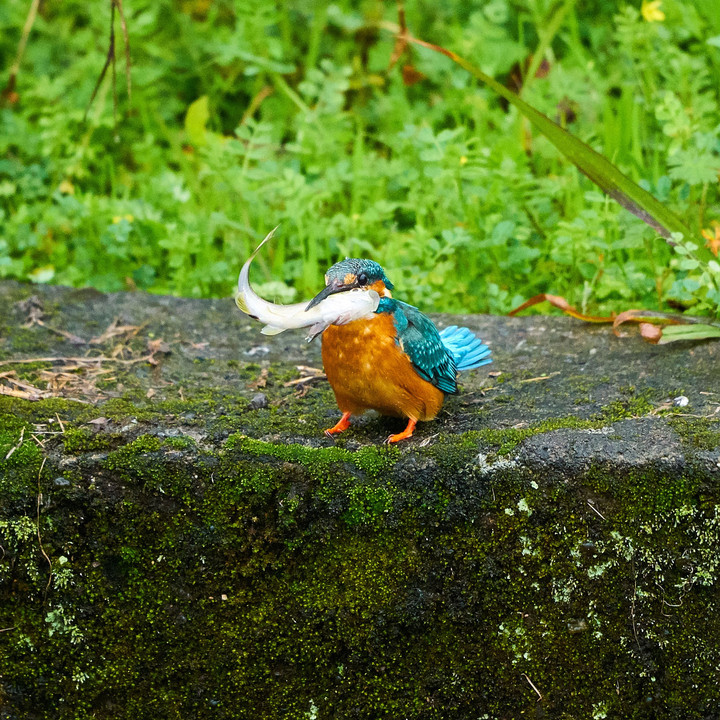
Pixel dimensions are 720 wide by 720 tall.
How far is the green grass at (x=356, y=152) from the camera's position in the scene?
4.61 metres

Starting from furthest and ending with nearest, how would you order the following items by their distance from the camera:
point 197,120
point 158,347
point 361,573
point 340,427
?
point 197,120, point 158,347, point 340,427, point 361,573

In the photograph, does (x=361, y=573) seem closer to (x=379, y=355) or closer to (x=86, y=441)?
(x=379, y=355)

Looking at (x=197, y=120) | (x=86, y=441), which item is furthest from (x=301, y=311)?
(x=197, y=120)

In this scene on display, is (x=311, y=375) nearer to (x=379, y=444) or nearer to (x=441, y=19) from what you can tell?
(x=379, y=444)

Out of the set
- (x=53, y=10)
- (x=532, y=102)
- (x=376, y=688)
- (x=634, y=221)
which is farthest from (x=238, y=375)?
(x=53, y=10)

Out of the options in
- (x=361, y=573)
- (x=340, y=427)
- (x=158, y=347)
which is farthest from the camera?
(x=158, y=347)

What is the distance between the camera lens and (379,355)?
280 cm

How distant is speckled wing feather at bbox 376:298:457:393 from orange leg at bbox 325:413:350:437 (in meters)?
0.29

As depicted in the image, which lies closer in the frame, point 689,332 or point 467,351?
point 467,351

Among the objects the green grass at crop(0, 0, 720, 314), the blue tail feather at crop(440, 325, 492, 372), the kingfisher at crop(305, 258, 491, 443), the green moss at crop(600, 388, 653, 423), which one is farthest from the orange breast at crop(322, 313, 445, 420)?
the green grass at crop(0, 0, 720, 314)

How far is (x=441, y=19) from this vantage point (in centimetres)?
651

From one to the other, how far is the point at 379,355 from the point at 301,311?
11.0 inches

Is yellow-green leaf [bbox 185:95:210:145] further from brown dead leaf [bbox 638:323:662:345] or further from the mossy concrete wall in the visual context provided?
the mossy concrete wall

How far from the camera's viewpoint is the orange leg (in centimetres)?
295
